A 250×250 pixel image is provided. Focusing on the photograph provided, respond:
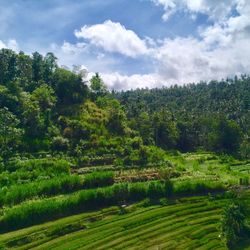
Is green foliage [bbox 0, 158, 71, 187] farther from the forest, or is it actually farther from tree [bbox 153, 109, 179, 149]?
tree [bbox 153, 109, 179, 149]

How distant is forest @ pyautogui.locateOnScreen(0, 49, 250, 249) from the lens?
59969mm

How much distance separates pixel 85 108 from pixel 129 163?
29.6 meters

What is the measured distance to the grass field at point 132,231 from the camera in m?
56.0

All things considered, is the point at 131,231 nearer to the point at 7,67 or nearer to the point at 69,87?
the point at 69,87

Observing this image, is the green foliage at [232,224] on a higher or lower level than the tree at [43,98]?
lower

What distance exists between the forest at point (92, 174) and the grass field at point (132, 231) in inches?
5.7

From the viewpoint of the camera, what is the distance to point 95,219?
6444 cm

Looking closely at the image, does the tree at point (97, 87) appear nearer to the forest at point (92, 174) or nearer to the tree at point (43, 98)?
the forest at point (92, 174)

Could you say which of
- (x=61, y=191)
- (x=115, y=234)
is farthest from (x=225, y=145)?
(x=115, y=234)

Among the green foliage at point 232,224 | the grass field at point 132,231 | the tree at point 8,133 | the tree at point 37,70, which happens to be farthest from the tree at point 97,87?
the green foliage at point 232,224

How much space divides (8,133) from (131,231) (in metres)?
38.9

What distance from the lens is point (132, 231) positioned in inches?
2367

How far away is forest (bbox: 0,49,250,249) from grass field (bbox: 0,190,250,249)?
146mm

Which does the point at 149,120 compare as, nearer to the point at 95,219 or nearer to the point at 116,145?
the point at 116,145
